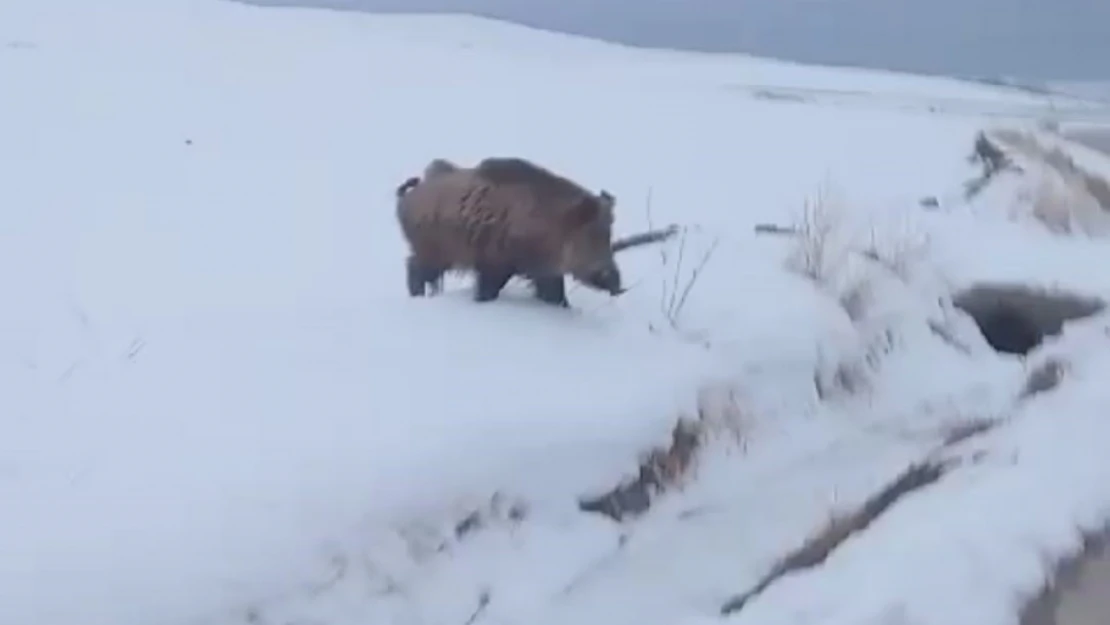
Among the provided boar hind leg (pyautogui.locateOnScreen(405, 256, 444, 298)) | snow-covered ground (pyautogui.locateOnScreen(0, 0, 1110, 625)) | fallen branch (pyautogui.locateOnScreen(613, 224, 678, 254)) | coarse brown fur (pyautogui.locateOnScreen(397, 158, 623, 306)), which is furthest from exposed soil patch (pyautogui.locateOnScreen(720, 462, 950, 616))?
fallen branch (pyautogui.locateOnScreen(613, 224, 678, 254))

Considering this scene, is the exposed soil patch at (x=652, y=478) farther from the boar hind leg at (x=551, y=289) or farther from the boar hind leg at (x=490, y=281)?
the boar hind leg at (x=490, y=281)

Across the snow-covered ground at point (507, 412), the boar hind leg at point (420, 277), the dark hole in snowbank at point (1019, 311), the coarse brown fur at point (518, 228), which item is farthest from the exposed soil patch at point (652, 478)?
the dark hole in snowbank at point (1019, 311)

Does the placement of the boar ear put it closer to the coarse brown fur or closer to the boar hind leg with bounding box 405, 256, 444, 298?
the coarse brown fur

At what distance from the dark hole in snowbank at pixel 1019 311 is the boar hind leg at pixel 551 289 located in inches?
140

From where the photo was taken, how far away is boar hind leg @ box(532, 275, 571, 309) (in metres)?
9.11

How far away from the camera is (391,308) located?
29.0ft

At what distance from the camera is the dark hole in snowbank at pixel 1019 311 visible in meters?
Answer: 11.6

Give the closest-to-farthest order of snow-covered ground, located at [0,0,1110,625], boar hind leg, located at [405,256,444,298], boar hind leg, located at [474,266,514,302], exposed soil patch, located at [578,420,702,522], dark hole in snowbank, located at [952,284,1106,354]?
snow-covered ground, located at [0,0,1110,625]
exposed soil patch, located at [578,420,702,522]
boar hind leg, located at [474,266,514,302]
boar hind leg, located at [405,256,444,298]
dark hole in snowbank, located at [952,284,1106,354]

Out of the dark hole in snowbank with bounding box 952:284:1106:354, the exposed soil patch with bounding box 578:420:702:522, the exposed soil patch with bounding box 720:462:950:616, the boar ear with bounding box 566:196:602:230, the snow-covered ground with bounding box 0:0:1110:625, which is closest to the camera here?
the snow-covered ground with bounding box 0:0:1110:625

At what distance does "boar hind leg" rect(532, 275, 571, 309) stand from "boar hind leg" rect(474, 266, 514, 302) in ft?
0.57

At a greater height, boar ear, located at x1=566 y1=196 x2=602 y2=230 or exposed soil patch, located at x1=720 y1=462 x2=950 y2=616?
boar ear, located at x1=566 y1=196 x2=602 y2=230

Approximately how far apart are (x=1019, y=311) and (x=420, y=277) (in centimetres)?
440

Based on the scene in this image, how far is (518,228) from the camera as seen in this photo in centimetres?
889

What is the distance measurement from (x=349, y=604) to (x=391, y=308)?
2859 mm
